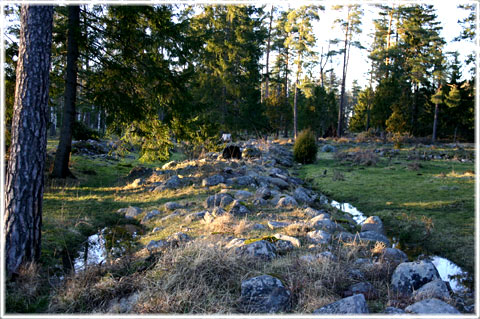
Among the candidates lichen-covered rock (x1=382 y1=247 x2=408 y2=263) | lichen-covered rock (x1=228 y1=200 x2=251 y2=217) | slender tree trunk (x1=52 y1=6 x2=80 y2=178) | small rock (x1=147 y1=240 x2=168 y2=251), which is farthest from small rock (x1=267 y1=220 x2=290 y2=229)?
slender tree trunk (x1=52 y1=6 x2=80 y2=178)

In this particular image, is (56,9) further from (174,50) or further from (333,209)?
(333,209)

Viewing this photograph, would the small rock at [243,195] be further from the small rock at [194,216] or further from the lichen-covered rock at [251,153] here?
the lichen-covered rock at [251,153]

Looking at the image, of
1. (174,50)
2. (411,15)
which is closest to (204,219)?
(174,50)

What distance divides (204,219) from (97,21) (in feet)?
25.1

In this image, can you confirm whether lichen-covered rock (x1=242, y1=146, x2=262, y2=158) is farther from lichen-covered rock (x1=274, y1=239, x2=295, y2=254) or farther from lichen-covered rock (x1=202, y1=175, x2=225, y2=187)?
lichen-covered rock (x1=274, y1=239, x2=295, y2=254)

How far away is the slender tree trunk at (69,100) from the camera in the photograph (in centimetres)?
1019

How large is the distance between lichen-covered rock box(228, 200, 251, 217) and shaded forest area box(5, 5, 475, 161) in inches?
188

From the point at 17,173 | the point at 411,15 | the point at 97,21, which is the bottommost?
the point at 17,173

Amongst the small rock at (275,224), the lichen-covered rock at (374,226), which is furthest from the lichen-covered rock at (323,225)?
the lichen-covered rock at (374,226)

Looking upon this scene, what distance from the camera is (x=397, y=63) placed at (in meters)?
31.5

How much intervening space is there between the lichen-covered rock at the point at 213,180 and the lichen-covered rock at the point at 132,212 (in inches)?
85.4

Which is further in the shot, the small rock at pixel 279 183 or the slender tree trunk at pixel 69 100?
the slender tree trunk at pixel 69 100

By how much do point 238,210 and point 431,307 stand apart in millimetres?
4138

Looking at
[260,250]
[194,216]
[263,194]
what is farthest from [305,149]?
[260,250]
